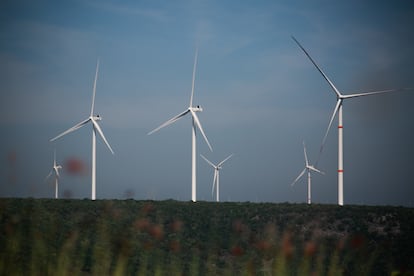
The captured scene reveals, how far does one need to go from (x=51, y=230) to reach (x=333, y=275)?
493 cm

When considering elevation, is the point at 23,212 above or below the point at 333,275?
above

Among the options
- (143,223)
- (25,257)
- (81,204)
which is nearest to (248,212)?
(81,204)

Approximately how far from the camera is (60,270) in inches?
379

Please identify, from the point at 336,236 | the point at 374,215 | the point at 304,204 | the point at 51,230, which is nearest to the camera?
the point at 51,230

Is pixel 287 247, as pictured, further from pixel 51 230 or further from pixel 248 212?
pixel 248 212

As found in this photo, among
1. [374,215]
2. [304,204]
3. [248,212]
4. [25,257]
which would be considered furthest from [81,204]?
[25,257]

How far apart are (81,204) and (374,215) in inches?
1331

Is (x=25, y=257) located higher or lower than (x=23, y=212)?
lower

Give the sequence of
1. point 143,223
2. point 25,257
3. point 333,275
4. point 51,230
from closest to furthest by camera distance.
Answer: point 143,223 < point 333,275 < point 51,230 < point 25,257

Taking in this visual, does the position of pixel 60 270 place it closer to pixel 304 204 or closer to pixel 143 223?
pixel 143 223

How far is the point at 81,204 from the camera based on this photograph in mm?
65375

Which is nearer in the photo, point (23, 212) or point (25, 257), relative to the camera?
point (23, 212)

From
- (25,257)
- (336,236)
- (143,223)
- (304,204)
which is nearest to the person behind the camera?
(143,223)

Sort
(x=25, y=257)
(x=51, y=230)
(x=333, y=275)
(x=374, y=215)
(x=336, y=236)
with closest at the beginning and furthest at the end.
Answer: (x=333, y=275), (x=51, y=230), (x=25, y=257), (x=336, y=236), (x=374, y=215)
